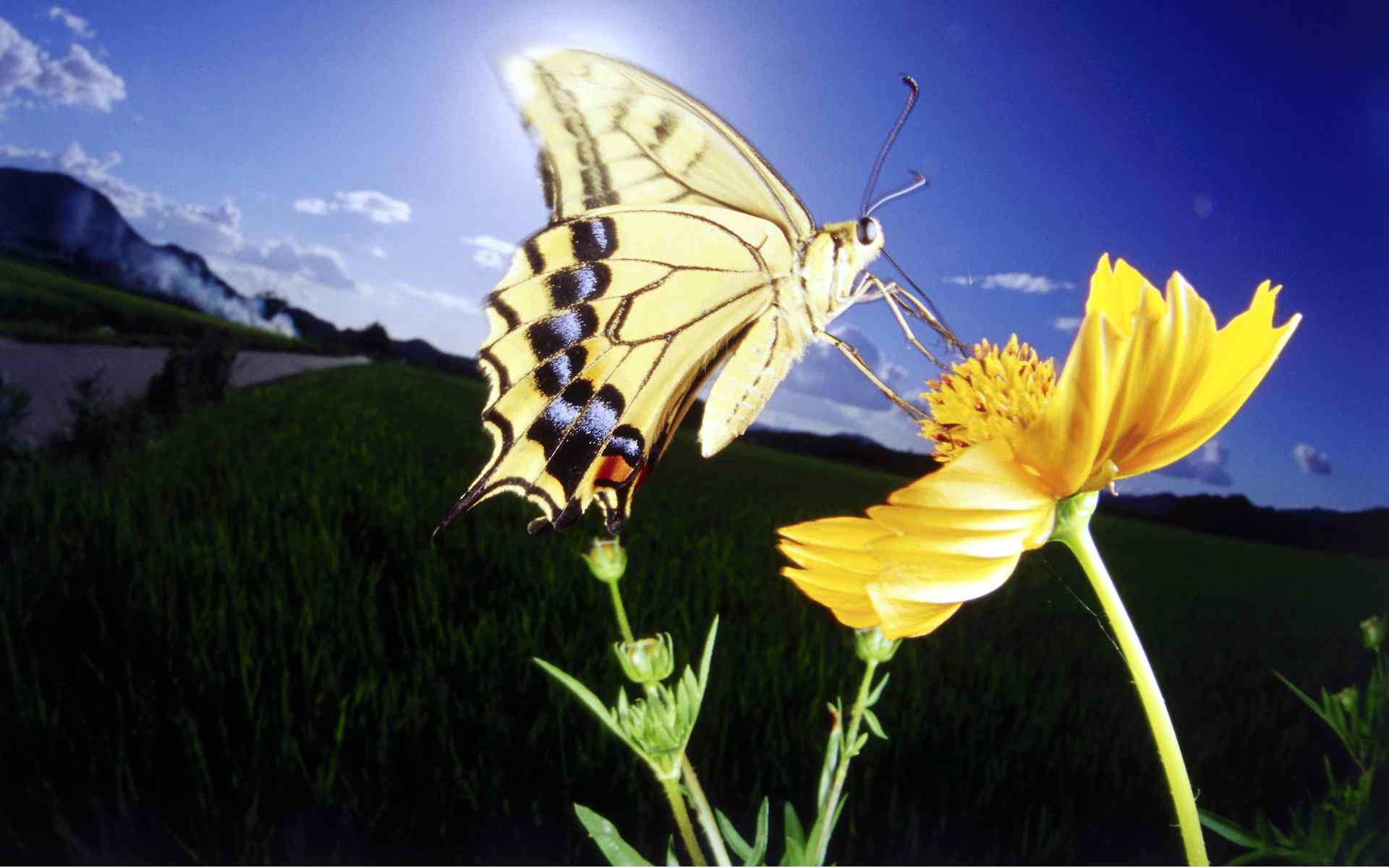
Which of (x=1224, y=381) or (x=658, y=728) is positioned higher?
(x=1224, y=381)

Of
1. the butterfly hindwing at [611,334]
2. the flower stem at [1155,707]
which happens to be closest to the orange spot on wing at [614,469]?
the butterfly hindwing at [611,334]

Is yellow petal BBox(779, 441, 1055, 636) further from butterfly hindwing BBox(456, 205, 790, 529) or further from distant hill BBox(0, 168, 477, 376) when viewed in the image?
distant hill BBox(0, 168, 477, 376)

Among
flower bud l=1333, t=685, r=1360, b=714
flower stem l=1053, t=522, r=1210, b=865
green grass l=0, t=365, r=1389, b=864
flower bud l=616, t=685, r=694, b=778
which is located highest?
flower stem l=1053, t=522, r=1210, b=865

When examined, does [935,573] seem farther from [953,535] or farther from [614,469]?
[614,469]

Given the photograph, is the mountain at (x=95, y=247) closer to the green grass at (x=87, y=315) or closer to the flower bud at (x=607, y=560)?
the green grass at (x=87, y=315)

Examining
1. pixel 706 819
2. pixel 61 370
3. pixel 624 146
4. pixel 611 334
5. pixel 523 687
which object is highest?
pixel 624 146

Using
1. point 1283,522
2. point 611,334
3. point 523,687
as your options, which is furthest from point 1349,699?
point 523,687

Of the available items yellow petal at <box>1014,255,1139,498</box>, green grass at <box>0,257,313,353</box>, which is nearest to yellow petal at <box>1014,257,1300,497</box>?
yellow petal at <box>1014,255,1139,498</box>
